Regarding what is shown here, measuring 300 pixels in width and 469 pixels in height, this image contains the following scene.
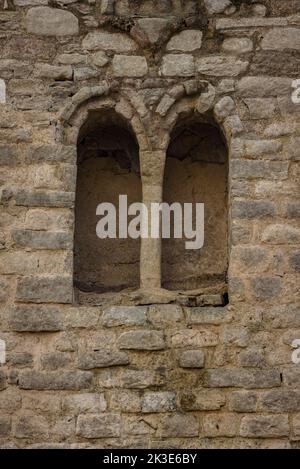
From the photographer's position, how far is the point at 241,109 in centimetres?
480

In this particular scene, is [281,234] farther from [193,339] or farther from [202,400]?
[202,400]

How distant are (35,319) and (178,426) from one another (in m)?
1.03

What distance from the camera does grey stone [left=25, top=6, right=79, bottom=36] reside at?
4.86 metres

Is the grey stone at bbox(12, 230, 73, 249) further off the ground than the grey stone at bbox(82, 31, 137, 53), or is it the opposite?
the grey stone at bbox(82, 31, 137, 53)

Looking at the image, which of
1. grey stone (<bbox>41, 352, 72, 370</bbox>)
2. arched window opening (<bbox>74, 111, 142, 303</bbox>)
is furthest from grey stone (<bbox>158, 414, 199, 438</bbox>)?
arched window opening (<bbox>74, 111, 142, 303</bbox>)

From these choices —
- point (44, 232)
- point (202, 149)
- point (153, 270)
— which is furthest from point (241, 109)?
point (44, 232)

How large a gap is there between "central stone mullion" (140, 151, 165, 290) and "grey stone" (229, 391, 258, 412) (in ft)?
2.65

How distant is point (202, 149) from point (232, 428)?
1826mm

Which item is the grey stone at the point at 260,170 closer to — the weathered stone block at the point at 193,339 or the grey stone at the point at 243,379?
the weathered stone block at the point at 193,339

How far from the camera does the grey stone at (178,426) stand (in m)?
4.37

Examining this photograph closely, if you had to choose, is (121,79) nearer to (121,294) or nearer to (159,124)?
(159,124)

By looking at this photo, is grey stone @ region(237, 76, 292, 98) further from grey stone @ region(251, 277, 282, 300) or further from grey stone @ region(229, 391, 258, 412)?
grey stone @ region(229, 391, 258, 412)

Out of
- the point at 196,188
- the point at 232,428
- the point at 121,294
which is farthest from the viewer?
the point at 196,188

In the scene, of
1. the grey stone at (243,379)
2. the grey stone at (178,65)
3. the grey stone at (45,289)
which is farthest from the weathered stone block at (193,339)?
the grey stone at (178,65)
